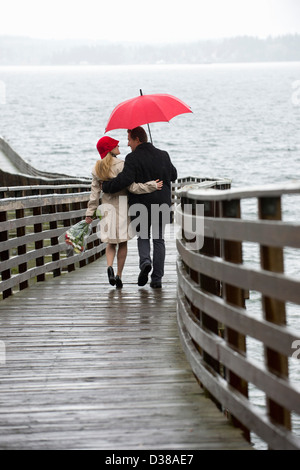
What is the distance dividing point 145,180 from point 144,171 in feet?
0.31

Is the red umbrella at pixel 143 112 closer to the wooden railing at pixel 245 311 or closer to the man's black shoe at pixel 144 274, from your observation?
the man's black shoe at pixel 144 274

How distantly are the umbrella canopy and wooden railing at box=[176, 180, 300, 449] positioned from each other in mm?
3634

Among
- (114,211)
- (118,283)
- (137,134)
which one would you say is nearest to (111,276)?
(118,283)

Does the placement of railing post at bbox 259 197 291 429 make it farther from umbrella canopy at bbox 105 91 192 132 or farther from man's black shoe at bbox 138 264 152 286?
man's black shoe at bbox 138 264 152 286

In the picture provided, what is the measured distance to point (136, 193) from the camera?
32.2ft

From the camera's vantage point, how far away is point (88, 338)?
7789mm

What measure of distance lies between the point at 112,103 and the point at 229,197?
127 metres

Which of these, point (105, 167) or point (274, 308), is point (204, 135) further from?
point (274, 308)

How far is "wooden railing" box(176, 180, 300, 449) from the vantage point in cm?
411

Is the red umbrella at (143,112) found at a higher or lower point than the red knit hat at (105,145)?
higher

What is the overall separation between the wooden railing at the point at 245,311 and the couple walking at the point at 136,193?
138 inches

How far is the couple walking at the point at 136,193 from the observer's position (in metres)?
9.78

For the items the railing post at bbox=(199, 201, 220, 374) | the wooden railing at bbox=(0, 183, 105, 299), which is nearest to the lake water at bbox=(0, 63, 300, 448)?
the wooden railing at bbox=(0, 183, 105, 299)

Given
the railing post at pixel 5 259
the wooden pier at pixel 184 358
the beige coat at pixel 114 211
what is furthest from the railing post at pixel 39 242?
the wooden pier at pixel 184 358
